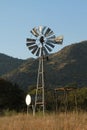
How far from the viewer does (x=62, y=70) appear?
381 feet

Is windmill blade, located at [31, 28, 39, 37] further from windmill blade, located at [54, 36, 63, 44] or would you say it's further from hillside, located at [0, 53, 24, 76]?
hillside, located at [0, 53, 24, 76]

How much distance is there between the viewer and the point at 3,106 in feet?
142

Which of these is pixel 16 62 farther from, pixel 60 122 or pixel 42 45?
pixel 60 122

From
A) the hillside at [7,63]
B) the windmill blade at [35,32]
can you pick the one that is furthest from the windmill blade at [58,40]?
the hillside at [7,63]

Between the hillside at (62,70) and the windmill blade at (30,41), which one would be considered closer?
the windmill blade at (30,41)

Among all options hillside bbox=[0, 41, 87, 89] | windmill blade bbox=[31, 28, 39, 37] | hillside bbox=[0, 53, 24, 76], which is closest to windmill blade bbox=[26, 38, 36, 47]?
windmill blade bbox=[31, 28, 39, 37]

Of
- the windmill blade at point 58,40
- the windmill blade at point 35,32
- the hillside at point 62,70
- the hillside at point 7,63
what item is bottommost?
the windmill blade at point 58,40

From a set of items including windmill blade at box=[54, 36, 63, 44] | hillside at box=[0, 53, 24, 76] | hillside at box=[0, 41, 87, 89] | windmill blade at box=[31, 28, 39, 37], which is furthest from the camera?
hillside at box=[0, 53, 24, 76]

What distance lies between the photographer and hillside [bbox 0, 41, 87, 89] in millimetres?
105750

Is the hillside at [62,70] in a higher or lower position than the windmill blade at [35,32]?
higher

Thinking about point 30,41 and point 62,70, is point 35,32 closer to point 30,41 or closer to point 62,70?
point 30,41

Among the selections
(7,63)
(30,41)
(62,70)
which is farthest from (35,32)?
(7,63)

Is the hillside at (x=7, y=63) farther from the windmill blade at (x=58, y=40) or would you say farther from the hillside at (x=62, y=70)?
the windmill blade at (x=58, y=40)

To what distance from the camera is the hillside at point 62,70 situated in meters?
106
